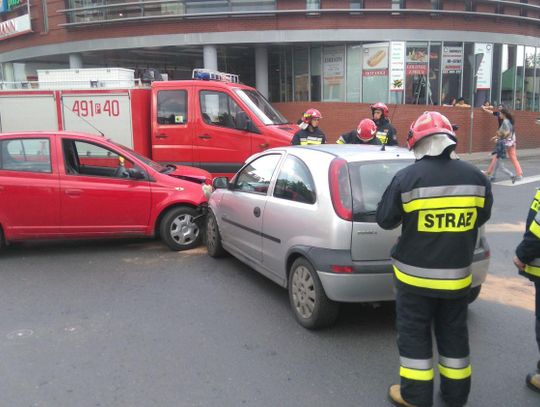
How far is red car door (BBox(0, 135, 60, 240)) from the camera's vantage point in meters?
6.31

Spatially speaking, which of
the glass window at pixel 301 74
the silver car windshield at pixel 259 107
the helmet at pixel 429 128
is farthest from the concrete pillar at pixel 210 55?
the helmet at pixel 429 128

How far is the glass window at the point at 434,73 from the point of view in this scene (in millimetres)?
20125

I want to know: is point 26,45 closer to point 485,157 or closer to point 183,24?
point 183,24

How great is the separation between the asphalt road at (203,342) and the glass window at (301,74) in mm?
16611

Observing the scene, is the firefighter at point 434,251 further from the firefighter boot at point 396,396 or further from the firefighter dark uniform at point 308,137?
the firefighter dark uniform at point 308,137

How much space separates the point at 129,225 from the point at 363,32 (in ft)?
51.3

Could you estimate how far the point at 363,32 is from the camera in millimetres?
19578

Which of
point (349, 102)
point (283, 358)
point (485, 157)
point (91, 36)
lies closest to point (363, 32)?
point (349, 102)

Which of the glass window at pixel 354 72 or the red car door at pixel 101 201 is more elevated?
the glass window at pixel 354 72

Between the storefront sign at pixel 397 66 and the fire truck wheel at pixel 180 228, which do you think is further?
the storefront sign at pixel 397 66

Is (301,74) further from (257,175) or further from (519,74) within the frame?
(257,175)

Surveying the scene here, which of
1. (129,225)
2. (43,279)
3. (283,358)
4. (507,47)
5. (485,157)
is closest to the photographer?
(283,358)

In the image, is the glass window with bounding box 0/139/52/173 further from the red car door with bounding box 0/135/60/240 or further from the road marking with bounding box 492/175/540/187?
the road marking with bounding box 492/175/540/187

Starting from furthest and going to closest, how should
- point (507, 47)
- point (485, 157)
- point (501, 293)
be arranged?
point (507, 47)
point (485, 157)
point (501, 293)
